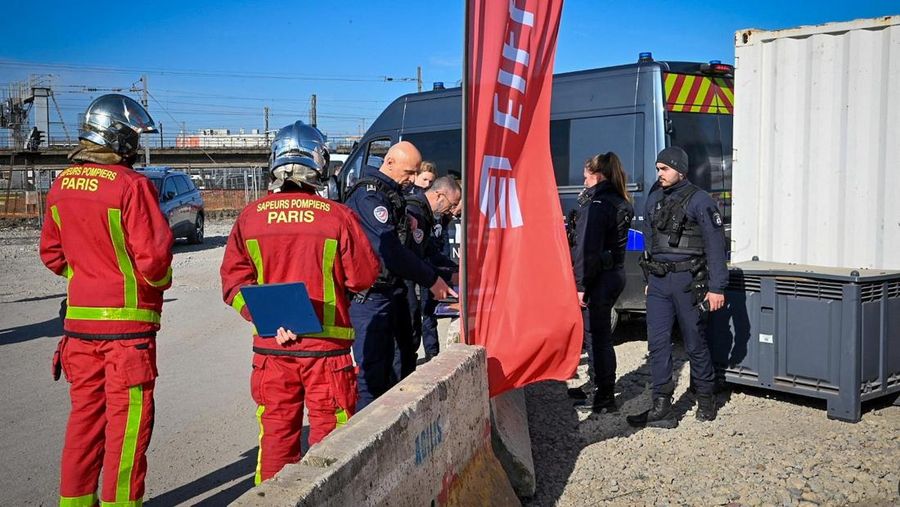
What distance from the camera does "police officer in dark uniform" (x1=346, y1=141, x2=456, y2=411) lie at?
14.2 feet

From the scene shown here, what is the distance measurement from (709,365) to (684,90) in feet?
10.8

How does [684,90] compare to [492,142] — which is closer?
[492,142]

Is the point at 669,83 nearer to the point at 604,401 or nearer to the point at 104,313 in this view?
the point at 604,401

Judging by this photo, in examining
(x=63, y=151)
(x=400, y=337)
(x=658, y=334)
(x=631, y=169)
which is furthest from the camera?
(x=63, y=151)

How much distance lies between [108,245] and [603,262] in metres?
3.43

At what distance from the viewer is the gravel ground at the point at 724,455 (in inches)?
171

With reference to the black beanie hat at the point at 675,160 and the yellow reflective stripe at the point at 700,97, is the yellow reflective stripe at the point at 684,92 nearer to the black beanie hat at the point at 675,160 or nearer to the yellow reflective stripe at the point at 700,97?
the yellow reflective stripe at the point at 700,97

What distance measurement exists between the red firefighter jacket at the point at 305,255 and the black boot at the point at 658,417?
105 inches

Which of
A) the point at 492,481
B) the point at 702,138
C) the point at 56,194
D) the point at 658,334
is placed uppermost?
the point at 702,138

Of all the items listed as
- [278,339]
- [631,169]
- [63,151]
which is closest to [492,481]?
[278,339]

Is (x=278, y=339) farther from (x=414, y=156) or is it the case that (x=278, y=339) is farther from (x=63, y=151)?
(x=63, y=151)

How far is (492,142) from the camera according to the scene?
396 centimetres

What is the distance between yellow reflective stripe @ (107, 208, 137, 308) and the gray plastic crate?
14.2ft

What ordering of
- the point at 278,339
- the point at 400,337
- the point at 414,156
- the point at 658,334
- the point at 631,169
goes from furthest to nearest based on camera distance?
the point at 631,169 < the point at 658,334 < the point at 400,337 < the point at 414,156 < the point at 278,339
